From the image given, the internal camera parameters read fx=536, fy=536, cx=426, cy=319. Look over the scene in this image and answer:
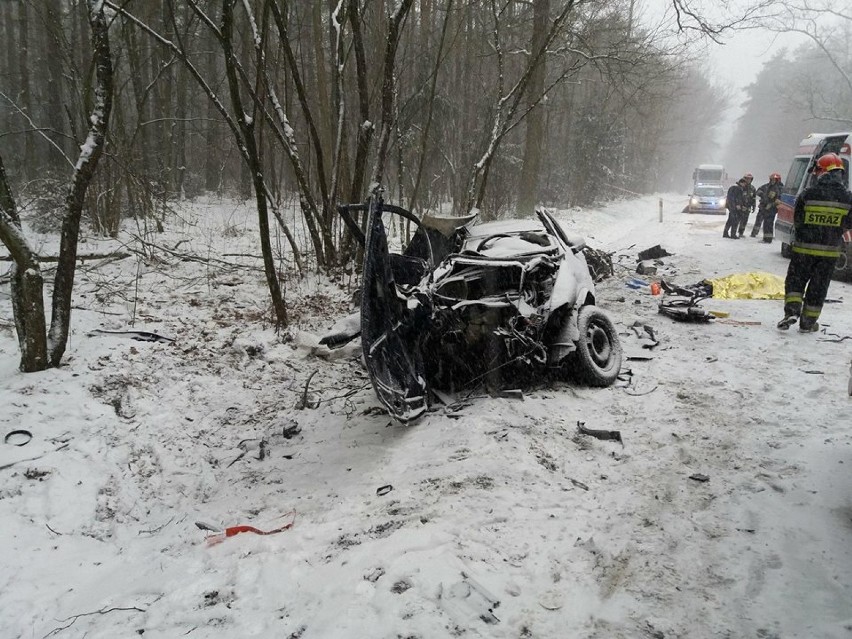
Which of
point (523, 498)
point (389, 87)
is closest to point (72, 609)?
point (523, 498)

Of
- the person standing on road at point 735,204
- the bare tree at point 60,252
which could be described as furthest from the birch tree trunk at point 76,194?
the person standing on road at point 735,204

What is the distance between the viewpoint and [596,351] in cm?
557

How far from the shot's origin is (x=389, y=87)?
781cm

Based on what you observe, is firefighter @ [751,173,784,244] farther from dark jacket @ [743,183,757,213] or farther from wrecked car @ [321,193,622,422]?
wrecked car @ [321,193,622,422]

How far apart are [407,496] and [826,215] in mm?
6048

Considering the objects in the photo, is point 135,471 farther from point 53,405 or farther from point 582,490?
point 582,490

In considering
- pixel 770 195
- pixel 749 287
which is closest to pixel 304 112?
pixel 749 287

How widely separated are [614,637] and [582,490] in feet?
4.19

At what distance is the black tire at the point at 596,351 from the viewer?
5223mm

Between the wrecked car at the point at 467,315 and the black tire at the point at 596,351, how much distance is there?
1cm

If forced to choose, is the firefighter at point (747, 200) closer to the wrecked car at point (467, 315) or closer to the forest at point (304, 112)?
the forest at point (304, 112)

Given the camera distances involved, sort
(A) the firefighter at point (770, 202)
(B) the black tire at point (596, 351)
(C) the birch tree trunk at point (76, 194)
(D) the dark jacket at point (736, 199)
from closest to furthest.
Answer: (C) the birch tree trunk at point (76, 194) < (B) the black tire at point (596, 351) < (A) the firefighter at point (770, 202) < (D) the dark jacket at point (736, 199)

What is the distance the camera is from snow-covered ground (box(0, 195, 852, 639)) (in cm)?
264

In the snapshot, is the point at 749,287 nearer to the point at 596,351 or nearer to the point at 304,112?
the point at 596,351
